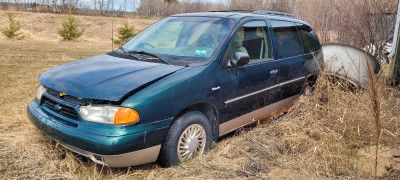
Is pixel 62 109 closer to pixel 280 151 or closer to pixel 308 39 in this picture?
pixel 280 151

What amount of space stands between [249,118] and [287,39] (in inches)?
57.7

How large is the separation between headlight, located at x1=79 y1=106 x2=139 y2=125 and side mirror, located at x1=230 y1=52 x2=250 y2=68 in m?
1.36

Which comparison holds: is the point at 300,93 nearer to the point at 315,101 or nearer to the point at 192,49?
the point at 315,101

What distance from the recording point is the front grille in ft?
9.54

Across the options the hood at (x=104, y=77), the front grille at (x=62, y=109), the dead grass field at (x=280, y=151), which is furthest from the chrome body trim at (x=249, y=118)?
the front grille at (x=62, y=109)

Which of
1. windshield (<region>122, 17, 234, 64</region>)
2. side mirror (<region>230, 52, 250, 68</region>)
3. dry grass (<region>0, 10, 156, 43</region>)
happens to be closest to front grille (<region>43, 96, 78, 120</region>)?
windshield (<region>122, 17, 234, 64</region>)

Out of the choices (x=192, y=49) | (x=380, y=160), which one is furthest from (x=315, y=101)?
(x=192, y=49)

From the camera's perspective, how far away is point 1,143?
11.6 ft

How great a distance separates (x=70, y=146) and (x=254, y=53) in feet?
8.06

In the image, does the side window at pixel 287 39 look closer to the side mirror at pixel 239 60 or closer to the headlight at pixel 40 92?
the side mirror at pixel 239 60

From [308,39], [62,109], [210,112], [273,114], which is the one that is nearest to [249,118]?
[273,114]

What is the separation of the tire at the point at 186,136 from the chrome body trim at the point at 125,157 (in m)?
0.12

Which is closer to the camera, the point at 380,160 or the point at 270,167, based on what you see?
the point at 270,167

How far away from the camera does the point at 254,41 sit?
4.18 metres
